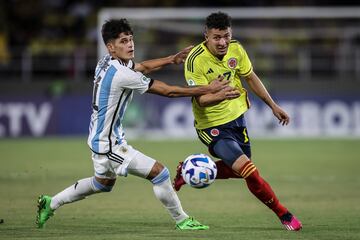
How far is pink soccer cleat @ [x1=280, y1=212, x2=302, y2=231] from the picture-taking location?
8.96 meters

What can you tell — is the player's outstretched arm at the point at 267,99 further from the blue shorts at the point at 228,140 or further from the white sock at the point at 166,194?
the white sock at the point at 166,194

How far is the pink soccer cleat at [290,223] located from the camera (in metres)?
8.96

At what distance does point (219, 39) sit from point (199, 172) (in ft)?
5.09

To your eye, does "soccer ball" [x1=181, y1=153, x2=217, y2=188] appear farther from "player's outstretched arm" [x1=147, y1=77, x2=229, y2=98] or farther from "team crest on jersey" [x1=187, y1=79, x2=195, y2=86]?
"team crest on jersey" [x1=187, y1=79, x2=195, y2=86]

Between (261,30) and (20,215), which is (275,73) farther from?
(20,215)

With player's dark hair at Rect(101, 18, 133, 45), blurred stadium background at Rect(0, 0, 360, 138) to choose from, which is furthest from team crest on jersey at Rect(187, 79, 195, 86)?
blurred stadium background at Rect(0, 0, 360, 138)

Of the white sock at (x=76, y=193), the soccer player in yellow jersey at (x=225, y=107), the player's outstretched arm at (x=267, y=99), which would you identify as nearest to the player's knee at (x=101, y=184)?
the white sock at (x=76, y=193)

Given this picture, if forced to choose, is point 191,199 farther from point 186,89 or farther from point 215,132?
point 186,89

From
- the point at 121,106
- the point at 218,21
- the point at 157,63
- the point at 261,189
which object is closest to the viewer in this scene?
the point at 121,106

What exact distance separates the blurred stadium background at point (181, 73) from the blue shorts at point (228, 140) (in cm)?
1498

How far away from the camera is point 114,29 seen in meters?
8.95

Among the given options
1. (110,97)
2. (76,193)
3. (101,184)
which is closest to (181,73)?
(76,193)

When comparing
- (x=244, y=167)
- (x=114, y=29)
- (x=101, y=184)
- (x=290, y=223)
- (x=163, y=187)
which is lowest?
(x=290, y=223)

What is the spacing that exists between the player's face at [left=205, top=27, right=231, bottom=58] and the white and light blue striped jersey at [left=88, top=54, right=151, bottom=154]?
1015mm
